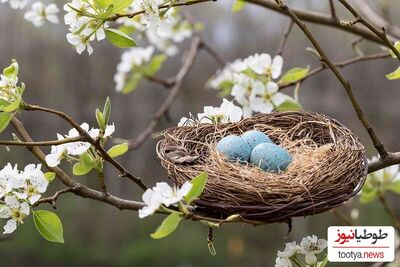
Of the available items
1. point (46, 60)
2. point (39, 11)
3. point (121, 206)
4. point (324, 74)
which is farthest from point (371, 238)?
point (46, 60)

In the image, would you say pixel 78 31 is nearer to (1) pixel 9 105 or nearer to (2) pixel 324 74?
(1) pixel 9 105

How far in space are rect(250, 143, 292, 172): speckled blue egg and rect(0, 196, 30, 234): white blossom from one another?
1.12ft

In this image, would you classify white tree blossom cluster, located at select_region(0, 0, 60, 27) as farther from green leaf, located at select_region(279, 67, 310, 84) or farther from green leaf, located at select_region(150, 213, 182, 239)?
green leaf, located at select_region(150, 213, 182, 239)

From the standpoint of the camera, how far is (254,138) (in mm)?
1024

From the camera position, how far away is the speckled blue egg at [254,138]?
101 centimetres

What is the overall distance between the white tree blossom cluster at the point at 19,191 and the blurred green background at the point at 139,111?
134 inches

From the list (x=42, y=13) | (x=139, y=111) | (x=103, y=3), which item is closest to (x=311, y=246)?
(x=103, y=3)

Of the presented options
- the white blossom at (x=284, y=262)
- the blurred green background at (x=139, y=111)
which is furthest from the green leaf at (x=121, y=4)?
the blurred green background at (x=139, y=111)

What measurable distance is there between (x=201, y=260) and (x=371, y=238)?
3430 mm

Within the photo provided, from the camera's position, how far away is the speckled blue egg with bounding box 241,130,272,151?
3.32ft
